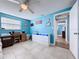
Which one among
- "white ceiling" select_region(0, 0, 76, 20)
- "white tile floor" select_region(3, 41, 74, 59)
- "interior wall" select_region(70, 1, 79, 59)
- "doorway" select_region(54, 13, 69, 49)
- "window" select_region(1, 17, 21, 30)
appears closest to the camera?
"interior wall" select_region(70, 1, 79, 59)

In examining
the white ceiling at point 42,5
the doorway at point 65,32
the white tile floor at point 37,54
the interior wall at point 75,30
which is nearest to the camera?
the interior wall at point 75,30

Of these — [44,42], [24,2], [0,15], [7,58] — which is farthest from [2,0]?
[44,42]

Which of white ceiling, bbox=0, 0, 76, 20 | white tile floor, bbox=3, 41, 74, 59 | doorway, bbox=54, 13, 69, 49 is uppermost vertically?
white ceiling, bbox=0, 0, 76, 20

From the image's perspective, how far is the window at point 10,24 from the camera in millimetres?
4574

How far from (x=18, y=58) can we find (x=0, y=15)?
3.35m

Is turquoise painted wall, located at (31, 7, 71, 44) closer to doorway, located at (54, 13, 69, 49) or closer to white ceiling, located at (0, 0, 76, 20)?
doorway, located at (54, 13, 69, 49)

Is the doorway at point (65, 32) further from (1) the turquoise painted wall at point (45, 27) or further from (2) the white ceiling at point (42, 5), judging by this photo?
(2) the white ceiling at point (42, 5)

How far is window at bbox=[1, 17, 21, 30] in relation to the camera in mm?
4574

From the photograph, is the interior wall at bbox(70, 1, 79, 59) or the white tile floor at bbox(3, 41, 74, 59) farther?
the white tile floor at bbox(3, 41, 74, 59)

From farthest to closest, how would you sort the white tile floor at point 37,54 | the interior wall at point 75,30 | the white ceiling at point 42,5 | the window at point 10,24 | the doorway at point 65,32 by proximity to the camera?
the window at point 10,24
the doorway at point 65,32
the white ceiling at point 42,5
the white tile floor at point 37,54
the interior wall at point 75,30

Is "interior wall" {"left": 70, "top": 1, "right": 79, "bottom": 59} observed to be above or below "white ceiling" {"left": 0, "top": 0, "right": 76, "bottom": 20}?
below

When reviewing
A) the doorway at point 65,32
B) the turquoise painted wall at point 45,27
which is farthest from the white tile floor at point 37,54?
the turquoise painted wall at point 45,27

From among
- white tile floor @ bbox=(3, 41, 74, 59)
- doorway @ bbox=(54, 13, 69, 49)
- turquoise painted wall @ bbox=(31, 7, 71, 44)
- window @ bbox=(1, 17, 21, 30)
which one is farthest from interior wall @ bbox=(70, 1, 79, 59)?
window @ bbox=(1, 17, 21, 30)

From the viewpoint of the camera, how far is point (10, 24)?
5066mm
